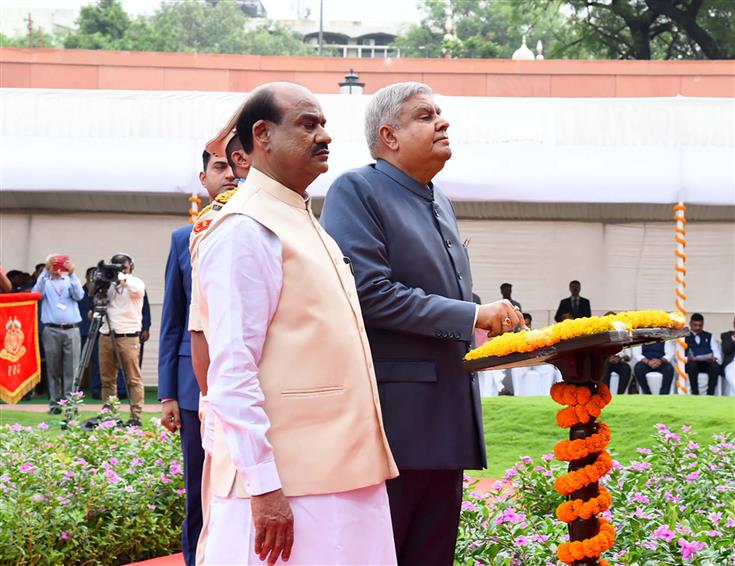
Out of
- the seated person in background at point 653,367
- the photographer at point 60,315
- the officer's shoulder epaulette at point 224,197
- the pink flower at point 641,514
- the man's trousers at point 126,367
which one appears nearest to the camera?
the officer's shoulder epaulette at point 224,197

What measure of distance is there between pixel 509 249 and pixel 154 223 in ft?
14.9

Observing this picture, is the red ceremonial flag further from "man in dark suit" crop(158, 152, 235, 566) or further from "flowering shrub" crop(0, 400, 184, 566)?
"man in dark suit" crop(158, 152, 235, 566)

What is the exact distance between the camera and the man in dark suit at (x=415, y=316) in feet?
10.3

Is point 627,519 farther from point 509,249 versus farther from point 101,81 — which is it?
point 101,81

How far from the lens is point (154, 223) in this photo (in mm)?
14633

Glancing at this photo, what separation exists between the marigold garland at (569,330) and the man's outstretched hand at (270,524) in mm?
756

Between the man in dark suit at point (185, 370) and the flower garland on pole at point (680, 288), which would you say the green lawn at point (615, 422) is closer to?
the flower garland on pole at point (680, 288)

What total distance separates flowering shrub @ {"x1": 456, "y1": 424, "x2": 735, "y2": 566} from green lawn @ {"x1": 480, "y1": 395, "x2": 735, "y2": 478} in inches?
63.4

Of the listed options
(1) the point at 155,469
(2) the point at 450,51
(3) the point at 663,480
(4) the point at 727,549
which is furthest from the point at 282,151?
(2) the point at 450,51

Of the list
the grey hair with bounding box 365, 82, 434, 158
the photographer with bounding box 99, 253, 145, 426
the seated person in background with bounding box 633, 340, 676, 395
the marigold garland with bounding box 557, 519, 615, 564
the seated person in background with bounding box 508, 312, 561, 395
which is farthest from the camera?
the seated person in background with bounding box 633, 340, 676, 395

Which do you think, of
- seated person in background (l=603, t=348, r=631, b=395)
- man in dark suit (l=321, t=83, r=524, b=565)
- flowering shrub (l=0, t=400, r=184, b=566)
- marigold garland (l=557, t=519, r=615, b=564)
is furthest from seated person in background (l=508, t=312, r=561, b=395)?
marigold garland (l=557, t=519, r=615, b=564)

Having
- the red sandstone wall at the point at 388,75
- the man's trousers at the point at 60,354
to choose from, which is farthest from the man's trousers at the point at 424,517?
the red sandstone wall at the point at 388,75

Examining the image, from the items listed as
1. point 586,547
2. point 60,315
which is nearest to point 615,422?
point 586,547

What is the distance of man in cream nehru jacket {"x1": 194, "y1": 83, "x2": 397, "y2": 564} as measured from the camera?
2348 mm
